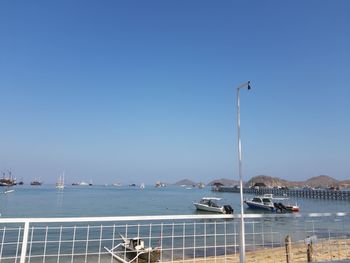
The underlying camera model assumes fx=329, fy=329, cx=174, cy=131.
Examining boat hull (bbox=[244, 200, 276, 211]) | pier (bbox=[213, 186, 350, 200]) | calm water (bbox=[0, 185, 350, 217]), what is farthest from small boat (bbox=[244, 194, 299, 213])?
pier (bbox=[213, 186, 350, 200])

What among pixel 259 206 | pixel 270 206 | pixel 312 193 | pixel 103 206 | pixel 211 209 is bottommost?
pixel 103 206

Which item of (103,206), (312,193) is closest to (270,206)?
(103,206)

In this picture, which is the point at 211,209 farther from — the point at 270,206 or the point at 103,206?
the point at 103,206

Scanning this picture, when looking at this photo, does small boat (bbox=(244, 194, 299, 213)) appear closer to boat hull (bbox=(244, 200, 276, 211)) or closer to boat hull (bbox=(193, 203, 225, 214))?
boat hull (bbox=(244, 200, 276, 211))

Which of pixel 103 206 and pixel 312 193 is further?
pixel 312 193

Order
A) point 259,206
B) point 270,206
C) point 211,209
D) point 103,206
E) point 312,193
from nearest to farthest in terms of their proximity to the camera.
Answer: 1. point 211,209
2. point 270,206
3. point 259,206
4. point 103,206
5. point 312,193

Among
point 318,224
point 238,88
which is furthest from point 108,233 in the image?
point 238,88

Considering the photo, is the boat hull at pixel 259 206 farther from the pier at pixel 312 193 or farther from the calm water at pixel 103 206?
the pier at pixel 312 193

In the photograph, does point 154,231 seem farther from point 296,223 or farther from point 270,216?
point 270,216

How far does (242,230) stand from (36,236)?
25.4 metres

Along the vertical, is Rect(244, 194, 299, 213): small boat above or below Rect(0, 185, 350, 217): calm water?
above

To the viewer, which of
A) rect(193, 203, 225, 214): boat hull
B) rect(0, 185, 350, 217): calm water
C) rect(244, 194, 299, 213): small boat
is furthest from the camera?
rect(244, 194, 299, 213): small boat

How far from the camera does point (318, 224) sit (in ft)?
107

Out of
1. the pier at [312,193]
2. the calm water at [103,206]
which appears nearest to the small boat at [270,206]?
the calm water at [103,206]
